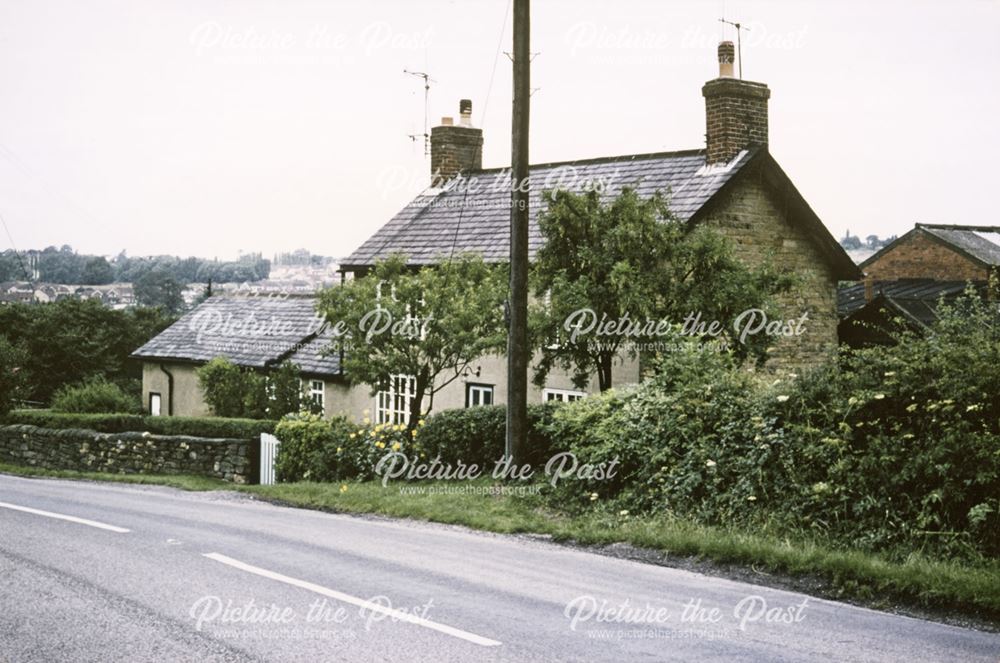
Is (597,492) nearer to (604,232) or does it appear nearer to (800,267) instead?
(604,232)

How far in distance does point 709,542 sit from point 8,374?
27.4 m

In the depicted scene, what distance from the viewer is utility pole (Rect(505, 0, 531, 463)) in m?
13.9

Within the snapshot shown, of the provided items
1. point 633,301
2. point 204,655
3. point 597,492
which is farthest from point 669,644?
point 633,301

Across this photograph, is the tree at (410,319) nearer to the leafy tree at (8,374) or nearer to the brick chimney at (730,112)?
the brick chimney at (730,112)

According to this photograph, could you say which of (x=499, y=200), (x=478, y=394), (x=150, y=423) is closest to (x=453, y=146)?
(x=499, y=200)

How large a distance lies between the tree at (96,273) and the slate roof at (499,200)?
10732 cm

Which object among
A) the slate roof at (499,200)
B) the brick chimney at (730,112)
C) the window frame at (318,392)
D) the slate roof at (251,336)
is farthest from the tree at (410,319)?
the window frame at (318,392)

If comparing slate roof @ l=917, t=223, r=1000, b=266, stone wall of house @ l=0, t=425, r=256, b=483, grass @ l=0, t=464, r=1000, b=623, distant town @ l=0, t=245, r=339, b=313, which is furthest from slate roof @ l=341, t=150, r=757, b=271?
distant town @ l=0, t=245, r=339, b=313

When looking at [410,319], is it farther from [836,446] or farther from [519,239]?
[836,446]

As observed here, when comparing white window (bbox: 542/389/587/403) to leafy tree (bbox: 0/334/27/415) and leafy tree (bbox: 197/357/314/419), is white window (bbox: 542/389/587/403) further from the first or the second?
leafy tree (bbox: 0/334/27/415)

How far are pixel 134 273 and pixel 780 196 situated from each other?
11868 cm

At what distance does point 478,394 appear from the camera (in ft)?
80.4

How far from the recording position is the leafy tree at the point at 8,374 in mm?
30203

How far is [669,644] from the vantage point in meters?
6.90
